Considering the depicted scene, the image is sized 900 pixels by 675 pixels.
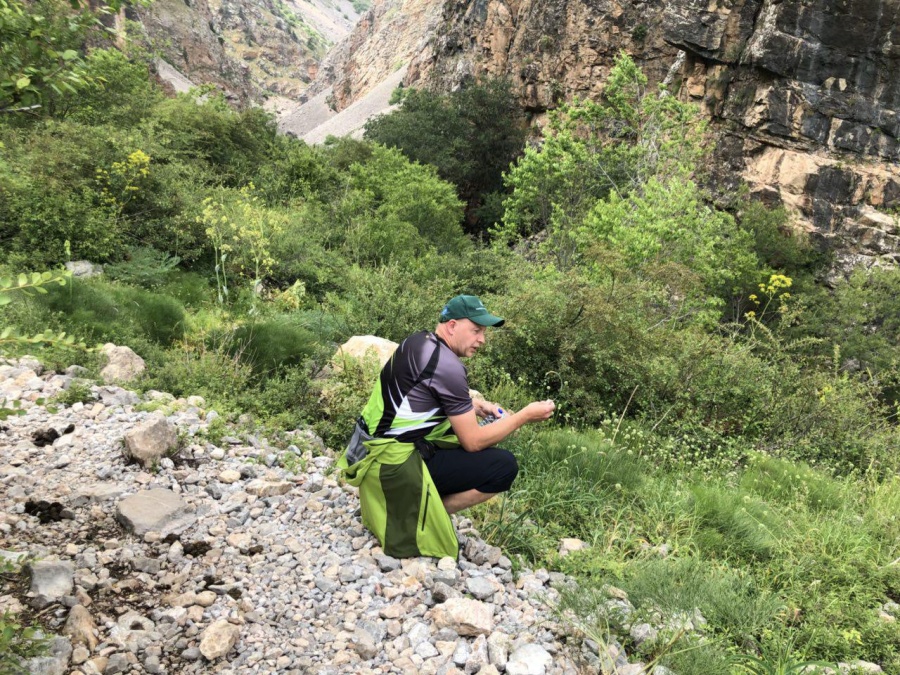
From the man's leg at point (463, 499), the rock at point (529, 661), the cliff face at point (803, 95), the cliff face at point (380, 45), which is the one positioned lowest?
the rock at point (529, 661)

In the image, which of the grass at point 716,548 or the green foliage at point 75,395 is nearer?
the grass at point 716,548

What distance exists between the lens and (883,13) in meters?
21.5

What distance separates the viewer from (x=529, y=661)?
2.49 m

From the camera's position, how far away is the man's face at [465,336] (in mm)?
3215

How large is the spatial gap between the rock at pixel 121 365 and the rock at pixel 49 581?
2584 mm

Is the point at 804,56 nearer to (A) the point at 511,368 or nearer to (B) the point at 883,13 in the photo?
(B) the point at 883,13

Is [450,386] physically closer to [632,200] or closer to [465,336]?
[465,336]

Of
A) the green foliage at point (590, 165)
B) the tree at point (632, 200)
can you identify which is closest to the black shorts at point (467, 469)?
the tree at point (632, 200)

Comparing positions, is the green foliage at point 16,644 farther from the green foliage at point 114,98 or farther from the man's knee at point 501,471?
the green foliage at point 114,98

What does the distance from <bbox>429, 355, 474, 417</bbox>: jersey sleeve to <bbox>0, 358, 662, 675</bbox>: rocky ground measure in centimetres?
88

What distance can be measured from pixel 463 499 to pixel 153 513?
1844 millimetres

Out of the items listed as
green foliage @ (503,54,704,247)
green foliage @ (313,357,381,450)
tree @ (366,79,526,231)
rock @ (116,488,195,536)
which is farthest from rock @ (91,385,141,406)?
tree @ (366,79,526,231)

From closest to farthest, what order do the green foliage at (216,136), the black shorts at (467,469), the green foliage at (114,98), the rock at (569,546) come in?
the black shorts at (467,469)
the rock at (569,546)
the green foliage at (114,98)
the green foliage at (216,136)

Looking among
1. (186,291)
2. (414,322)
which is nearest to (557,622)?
(414,322)
